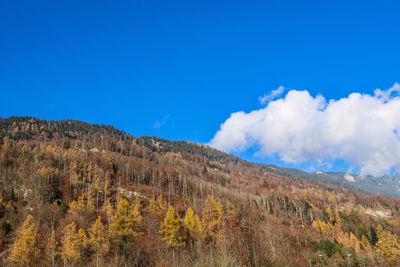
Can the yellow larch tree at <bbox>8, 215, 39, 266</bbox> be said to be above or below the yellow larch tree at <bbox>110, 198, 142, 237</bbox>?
below

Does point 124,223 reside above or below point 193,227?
above

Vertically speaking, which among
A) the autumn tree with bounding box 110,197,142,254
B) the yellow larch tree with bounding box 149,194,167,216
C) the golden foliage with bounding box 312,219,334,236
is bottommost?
the golden foliage with bounding box 312,219,334,236

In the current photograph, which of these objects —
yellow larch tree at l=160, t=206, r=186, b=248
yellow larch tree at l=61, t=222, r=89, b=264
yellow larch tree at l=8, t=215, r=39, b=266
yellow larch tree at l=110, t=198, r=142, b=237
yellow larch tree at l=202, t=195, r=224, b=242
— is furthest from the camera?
yellow larch tree at l=202, t=195, r=224, b=242

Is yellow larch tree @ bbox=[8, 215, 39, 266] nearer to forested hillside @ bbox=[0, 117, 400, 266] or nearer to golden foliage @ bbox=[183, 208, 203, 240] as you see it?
forested hillside @ bbox=[0, 117, 400, 266]

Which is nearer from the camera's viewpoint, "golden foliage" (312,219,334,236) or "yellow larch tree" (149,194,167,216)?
"yellow larch tree" (149,194,167,216)

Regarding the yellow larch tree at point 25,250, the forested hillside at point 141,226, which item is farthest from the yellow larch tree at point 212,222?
the yellow larch tree at point 25,250

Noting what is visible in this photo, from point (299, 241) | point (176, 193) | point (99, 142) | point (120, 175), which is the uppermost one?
point (99, 142)

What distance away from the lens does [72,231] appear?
4172 cm

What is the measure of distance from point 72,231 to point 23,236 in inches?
304

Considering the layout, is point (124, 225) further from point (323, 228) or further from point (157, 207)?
point (323, 228)

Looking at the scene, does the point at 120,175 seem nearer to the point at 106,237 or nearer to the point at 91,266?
the point at 106,237

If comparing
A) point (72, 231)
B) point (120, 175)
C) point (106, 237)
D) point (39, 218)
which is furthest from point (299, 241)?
point (120, 175)

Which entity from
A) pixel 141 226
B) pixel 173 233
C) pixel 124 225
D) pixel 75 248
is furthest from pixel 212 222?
pixel 75 248

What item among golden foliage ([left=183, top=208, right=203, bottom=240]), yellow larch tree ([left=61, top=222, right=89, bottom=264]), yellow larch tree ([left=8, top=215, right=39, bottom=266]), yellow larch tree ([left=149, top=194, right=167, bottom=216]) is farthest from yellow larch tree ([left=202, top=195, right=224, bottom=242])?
yellow larch tree ([left=8, top=215, right=39, bottom=266])
